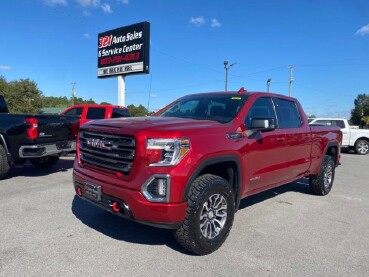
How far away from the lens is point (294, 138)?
5.50 m

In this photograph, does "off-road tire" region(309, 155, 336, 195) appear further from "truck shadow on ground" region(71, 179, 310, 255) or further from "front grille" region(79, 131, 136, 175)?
"front grille" region(79, 131, 136, 175)

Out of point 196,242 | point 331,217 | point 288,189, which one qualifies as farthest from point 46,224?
point 288,189

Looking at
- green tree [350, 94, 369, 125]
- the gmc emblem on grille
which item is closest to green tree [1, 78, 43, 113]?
the gmc emblem on grille

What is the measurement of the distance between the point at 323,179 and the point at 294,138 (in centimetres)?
174

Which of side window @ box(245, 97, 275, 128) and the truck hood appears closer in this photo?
the truck hood

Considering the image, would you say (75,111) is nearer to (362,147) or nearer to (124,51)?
(124,51)

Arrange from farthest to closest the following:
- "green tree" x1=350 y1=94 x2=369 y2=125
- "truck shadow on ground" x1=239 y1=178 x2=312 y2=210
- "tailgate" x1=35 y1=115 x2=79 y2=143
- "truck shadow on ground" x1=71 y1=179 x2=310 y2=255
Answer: "green tree" x1=350 y1=94 x2=369 y2=125, "tailgate" x1=35 y1=115 x2=79 y2=143, "truck shadow on ground" x1=239 y1=178 x2=312 y2=210, "truck shadow on ground" x1=71 y1=179 x2=310 y2=255

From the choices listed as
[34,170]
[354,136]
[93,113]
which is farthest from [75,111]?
[354,136]

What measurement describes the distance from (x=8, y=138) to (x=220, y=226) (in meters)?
5.24

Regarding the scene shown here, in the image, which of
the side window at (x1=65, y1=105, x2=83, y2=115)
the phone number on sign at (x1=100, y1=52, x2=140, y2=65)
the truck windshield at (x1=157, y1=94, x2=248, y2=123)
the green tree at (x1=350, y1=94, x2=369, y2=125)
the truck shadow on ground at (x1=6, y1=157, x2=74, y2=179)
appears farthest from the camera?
the green tree at (x1=350, y1=94, x2=369, y2=125)

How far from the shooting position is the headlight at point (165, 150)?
3.42 meters

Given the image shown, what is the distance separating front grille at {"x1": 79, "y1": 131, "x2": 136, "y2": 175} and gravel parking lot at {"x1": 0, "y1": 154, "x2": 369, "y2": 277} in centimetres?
95

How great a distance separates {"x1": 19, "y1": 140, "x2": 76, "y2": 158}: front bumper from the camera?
7.01 m

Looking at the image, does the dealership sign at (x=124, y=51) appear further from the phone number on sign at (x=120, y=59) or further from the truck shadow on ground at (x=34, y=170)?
the truck shadow on ground at (x=34, y=170)
